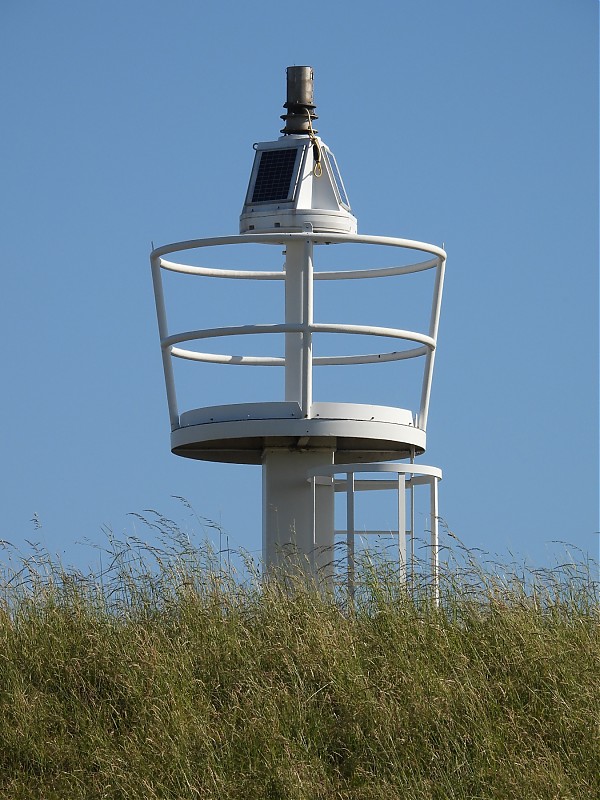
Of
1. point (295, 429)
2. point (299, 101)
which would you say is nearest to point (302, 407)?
point (295, 429)

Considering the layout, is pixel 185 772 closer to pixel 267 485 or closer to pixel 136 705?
pixel 136 705

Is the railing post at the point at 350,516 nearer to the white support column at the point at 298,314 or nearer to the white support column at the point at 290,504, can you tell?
the white support column at the point at 290,504

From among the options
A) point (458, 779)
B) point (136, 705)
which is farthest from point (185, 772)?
point (458, 779)

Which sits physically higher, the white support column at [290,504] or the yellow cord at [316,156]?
the yellow cord at [316,156]

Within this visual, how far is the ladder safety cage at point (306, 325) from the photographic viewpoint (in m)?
12.3

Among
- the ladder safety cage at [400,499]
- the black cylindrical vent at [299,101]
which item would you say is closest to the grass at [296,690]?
the ladder safety cage at [400,499]

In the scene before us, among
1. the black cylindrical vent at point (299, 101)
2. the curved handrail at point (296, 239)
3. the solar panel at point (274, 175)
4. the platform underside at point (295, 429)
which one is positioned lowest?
the platform underside at point (295, 429)

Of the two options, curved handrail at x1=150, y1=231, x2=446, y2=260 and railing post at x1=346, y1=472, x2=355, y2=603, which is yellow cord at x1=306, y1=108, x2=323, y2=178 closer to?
curved handrail at x1=150, y1=231, x2=446, y2=260

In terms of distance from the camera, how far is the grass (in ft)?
31.3

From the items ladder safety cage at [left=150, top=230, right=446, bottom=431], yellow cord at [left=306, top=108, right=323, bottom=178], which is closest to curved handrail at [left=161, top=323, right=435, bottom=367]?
ladder safety cage at [left=150, top=230, right=446, bottom=431]

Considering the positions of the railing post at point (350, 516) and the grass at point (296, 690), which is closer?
the grass at point (296, 690)

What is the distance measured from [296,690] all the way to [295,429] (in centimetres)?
273

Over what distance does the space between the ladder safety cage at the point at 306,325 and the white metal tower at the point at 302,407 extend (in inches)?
0.4

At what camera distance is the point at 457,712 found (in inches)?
392
